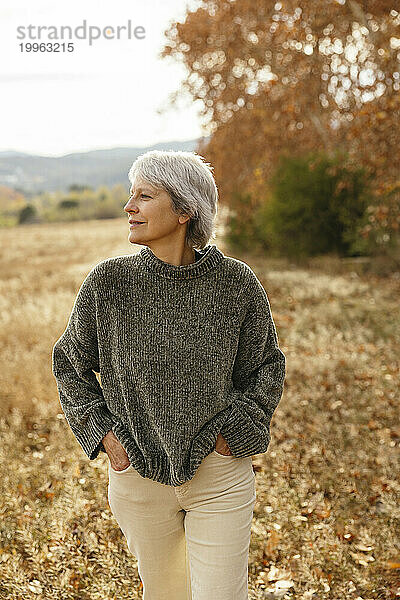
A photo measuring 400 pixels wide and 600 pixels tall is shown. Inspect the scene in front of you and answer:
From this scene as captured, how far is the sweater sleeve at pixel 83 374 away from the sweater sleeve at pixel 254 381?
0.48 m

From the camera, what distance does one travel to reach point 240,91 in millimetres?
13773

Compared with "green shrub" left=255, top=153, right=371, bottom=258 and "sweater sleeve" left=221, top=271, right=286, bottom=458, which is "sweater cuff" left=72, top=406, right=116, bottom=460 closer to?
"sweater sleeve" left=221, top=271, right=286, bottom=458

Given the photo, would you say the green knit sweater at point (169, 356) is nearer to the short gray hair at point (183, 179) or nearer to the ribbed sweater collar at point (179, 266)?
the ribbed sweater collar at point (179, 266)

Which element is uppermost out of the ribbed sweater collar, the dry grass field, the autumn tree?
the autumn tree

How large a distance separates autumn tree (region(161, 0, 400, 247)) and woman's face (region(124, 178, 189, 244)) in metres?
5.25

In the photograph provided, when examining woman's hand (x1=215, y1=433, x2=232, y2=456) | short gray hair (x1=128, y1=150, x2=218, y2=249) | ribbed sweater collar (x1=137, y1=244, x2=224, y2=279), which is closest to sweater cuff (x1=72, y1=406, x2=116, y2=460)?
woman's hand (x1=215, y1=433, x2=232, y2=456)

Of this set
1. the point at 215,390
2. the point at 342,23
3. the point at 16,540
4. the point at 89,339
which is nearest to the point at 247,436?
the point at 215,390

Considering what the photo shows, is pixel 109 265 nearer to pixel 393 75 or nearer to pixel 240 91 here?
pixel 393 75

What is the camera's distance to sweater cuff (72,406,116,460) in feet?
7.60

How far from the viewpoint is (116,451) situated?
230 centimetres

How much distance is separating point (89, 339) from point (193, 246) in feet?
1.76

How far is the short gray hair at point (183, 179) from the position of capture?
7.29 ft

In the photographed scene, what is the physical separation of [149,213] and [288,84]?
10466 millimetres

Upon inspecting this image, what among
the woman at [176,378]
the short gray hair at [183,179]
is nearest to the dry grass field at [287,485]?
Answer: the woman at [176,378]
